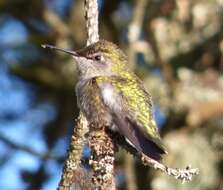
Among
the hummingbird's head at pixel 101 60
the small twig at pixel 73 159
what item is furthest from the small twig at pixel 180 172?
the hummingbird's head at pixel 101 60

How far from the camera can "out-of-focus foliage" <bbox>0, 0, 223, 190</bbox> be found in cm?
633

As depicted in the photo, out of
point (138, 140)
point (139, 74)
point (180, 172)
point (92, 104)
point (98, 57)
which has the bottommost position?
point (180, 172)

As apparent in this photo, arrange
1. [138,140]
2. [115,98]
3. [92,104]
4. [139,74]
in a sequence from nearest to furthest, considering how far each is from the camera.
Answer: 1. [138,140]
2. [92,104]
3. [115,98]
4. [139,74]

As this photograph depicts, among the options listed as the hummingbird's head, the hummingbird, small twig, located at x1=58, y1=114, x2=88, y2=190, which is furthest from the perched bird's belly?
small twig, located at x1=58, y1=114, x2=88, y2=190

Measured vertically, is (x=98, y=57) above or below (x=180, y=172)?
above

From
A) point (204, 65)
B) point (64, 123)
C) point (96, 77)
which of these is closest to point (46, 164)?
point (64, 123)

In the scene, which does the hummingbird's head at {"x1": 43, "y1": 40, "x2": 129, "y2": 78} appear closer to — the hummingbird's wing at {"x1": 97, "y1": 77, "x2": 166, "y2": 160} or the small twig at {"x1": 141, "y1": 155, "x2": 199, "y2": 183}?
the hummingbird's wing at {"x1": 97, "y1": 77, "x2": 166, "y2": 160}

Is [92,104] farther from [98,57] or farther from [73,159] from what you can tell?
[73,159]

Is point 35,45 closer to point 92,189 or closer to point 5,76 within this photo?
point 5,76

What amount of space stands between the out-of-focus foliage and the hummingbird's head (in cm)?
135

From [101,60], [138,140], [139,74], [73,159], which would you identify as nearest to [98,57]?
[101,60]

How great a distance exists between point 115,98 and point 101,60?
45 cm

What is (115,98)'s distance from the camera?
4.10 metres

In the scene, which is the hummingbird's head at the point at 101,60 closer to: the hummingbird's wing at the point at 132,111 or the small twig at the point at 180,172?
the hummingbird's wing at the point at 132,111
